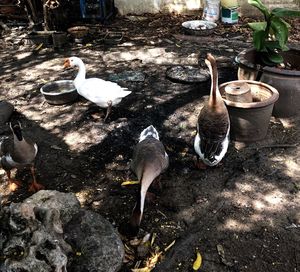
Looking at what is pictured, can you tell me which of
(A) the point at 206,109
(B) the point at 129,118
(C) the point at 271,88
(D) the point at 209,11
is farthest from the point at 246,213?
(D) the point at 209,11

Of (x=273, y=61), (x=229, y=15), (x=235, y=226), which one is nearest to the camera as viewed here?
(x=235, y=226)

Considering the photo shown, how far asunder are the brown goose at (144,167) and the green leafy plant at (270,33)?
2.44 meters

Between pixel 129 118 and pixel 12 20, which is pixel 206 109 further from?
pixel 12 20

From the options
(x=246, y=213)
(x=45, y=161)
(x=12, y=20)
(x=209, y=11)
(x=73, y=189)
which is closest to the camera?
(x=246, y=213)

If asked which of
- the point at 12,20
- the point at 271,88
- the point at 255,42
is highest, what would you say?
the point at 255,42

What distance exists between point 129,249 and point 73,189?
1235mm

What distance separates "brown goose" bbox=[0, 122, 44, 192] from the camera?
4.50 meters

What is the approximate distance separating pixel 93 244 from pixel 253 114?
2951mm

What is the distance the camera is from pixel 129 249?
3.87 meters

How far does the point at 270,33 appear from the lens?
6047mm

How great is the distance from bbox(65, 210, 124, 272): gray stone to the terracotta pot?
254 centimetres

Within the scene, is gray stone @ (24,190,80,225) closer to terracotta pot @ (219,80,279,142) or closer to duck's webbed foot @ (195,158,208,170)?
duck's webbed foot @ (195,158,208,170)

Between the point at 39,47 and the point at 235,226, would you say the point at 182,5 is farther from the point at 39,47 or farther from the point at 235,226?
the point at 235,226

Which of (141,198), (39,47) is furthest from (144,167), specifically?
(39,47)
